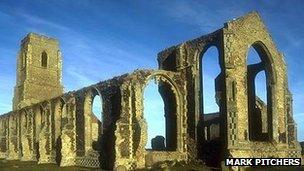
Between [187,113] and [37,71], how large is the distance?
23.3m

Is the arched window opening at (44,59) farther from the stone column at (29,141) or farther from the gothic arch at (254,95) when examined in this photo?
the gothic arch at (254,95)

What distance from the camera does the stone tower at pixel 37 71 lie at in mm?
41594

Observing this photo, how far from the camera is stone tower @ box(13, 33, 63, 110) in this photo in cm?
4159

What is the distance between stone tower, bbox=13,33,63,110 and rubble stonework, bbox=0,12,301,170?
11284 millimetres

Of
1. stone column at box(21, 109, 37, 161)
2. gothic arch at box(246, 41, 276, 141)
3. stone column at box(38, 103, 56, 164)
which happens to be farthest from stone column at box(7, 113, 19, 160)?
gothic arch at box(246, 41, 276, 141)

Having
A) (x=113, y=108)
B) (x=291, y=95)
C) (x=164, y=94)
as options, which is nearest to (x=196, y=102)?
(x=164, y=94)

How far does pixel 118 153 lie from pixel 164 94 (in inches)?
244

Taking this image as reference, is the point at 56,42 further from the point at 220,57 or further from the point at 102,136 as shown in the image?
the point at 220,57

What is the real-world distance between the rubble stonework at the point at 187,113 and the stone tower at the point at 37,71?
11.3 metres

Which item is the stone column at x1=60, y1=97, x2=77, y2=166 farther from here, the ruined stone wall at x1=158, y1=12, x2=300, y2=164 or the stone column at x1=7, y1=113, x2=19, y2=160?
the stone column at x1=7, y1=113, x2=19, y2=160

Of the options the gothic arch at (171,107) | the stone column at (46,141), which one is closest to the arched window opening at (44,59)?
the stone column at (46,141)

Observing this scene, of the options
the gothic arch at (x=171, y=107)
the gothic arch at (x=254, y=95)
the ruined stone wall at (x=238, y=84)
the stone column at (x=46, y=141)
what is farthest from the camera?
the stone column at (x=46, y=141)

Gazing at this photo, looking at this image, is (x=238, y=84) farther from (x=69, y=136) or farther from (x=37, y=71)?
(x=37, y=71)

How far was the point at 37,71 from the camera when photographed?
4266cm
